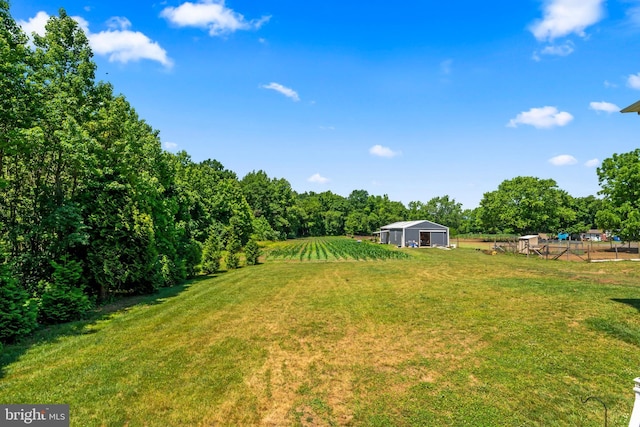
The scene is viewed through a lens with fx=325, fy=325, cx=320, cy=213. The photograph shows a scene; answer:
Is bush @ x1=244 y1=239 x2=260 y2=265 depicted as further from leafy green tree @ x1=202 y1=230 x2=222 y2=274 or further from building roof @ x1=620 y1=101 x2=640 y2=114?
building roof @ x1=620 y1=101 x2=640 y2=114

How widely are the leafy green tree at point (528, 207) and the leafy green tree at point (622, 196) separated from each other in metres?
20.4

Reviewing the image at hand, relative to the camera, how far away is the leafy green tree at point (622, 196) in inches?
1403

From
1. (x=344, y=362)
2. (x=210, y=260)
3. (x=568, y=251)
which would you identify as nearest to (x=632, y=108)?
(x=344, y=362)

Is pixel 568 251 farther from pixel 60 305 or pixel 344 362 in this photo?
pixel 60 305

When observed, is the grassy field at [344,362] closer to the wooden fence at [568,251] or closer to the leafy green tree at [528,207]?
the wooden fence at [568,251]

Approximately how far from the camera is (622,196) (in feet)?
126

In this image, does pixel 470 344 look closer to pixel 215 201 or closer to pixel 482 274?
pixel 482 274

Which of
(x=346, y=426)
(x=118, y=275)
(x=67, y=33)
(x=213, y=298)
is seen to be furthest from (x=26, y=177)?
(x=346, y=426)

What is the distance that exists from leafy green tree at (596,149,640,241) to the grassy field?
1206 inches

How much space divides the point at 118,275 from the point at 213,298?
390 cm

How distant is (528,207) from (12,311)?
72138 mm

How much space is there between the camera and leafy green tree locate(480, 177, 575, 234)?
202 feet

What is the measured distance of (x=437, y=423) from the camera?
5250 millimetres

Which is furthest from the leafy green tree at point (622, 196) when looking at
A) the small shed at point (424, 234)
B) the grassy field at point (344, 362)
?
the grassy field at point (344, 362)
